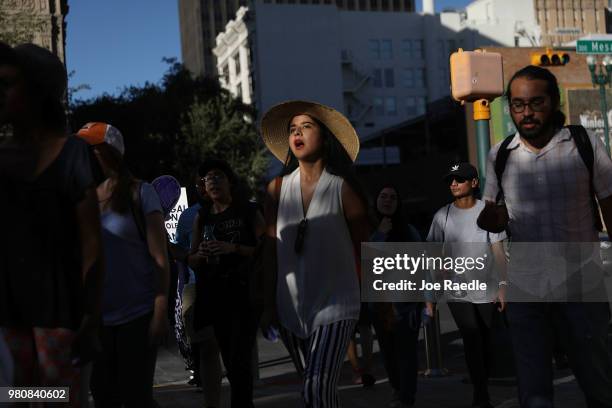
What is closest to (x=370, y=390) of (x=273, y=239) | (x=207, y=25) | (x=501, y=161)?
(x=273, y=239)

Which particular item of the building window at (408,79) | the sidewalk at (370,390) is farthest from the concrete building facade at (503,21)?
the sidewalk at (370,390)

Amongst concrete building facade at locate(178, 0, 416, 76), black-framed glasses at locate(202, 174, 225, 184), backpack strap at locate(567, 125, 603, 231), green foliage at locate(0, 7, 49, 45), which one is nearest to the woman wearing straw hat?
backpack strap at locate(567, 125, 603, 231)

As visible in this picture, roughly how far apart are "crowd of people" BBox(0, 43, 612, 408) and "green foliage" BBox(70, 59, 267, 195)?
41.2m

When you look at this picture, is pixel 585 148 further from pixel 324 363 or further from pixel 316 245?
pixel 324 363

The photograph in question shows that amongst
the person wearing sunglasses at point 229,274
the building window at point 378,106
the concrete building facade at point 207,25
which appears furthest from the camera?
the concrete building facade at point 207,25

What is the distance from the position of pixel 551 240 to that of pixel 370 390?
4432 millimetres

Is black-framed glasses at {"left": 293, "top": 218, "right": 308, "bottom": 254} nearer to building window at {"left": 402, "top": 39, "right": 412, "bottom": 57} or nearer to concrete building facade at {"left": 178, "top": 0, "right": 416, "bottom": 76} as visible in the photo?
building window at {"left": 402, "top": 39, "right": 412, "bottom": 57}

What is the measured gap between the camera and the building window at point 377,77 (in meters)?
94.5

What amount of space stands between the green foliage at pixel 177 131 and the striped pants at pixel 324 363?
4152cm

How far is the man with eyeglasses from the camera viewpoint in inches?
166

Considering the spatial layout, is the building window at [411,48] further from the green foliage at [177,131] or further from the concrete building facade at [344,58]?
the green foliage at [177,131]

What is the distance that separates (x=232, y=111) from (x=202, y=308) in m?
44.7

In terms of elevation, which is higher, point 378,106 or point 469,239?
point 378,106

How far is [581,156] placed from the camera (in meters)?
4.30
